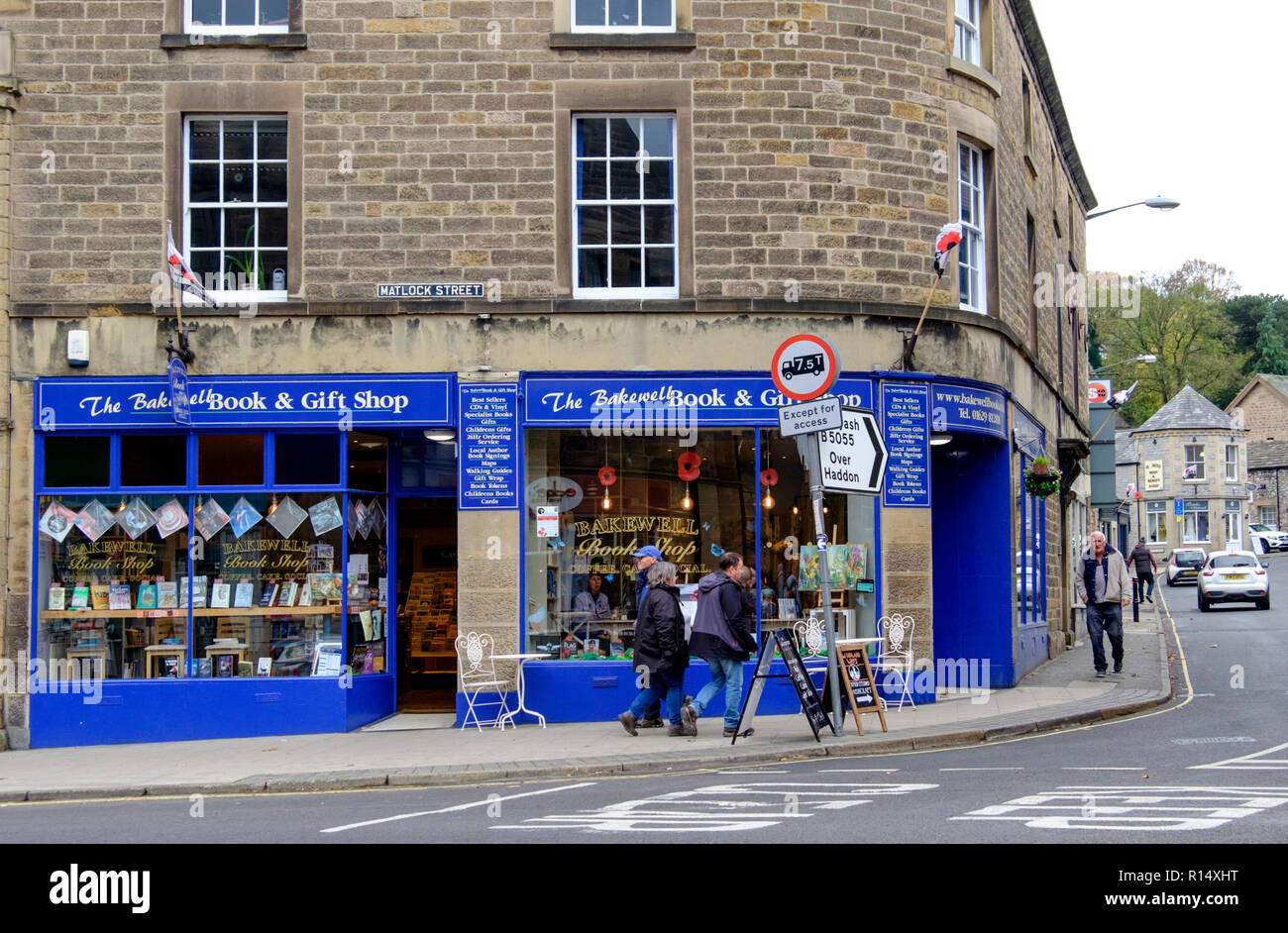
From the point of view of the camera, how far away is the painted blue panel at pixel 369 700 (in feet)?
47.4

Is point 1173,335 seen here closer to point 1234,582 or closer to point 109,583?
point 1234,582

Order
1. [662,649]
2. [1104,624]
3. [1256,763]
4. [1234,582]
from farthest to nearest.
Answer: [1234,582] → [1104,624] → [662,649] → [1256,763]

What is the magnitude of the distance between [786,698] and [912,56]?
287 inches

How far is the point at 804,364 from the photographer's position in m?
12.6

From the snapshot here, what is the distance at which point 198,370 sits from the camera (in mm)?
14633

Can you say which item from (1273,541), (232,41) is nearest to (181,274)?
(232,41)

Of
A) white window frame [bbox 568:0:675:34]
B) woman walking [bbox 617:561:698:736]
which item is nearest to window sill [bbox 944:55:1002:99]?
white window frame [bbox 568:0:675:34]

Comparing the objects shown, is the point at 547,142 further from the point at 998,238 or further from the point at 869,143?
the point at 998,238

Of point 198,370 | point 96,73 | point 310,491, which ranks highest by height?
point 96,73

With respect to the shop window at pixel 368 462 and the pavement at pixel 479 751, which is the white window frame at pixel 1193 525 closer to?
the pavement at pixel 479 751

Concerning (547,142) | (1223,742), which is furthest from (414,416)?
(1223,742)

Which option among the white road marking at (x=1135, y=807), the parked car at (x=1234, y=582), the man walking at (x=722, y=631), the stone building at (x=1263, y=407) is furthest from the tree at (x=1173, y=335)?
the white road marking at (x=1135, y=807)

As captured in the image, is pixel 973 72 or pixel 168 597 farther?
pixel 973 72

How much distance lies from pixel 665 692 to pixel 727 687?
3.16 ft
